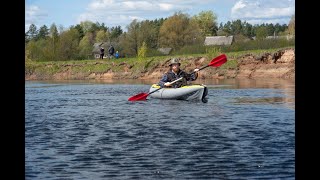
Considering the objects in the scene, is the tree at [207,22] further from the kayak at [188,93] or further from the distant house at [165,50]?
the kayak at [188,93]

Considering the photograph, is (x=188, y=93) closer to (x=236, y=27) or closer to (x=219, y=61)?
(x=219, y=61)

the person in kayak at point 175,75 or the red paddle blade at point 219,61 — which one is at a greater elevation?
the red paddle blade at point 219,61

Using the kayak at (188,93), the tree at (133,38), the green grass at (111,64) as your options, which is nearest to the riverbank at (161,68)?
the green grass at (111,64)

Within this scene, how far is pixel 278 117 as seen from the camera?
51.3 feet

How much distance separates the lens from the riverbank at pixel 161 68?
42438mm

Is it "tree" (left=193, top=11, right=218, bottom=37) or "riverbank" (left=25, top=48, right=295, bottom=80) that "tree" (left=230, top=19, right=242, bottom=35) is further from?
"riverbank" (left=25, top=48, right=295, bottom=80)

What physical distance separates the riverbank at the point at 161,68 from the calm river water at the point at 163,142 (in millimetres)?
22879

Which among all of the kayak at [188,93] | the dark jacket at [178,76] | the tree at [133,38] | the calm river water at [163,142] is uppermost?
the tree at [133,38]

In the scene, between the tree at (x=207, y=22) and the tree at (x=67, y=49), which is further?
the tree at (x=207, y=22)

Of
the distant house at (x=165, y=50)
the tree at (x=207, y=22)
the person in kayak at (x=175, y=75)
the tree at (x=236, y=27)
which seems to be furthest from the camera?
the tree at (x=236, y=27)

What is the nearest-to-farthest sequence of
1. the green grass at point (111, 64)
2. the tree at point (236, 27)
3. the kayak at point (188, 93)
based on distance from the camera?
the kayak at point (188, 93) < the green grass at point (111, 64) < the tree at point (236, 27)
